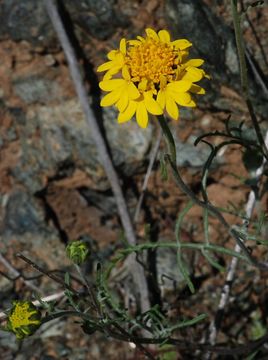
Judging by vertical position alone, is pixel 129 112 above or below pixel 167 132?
above

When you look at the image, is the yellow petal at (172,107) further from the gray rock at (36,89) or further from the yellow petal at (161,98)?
the gray rock at (36,89)

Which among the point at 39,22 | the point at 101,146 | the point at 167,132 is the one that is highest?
the point at 39,22

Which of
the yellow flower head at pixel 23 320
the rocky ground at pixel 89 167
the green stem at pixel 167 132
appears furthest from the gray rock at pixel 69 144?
the yellow flower head at pixel 23 320

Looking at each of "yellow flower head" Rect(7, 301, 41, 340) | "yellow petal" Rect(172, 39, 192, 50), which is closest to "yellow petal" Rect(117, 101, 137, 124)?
"yellow petal" Rect(172, 39, 192, 50)

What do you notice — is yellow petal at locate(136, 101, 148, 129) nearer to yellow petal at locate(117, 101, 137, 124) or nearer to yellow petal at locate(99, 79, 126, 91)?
yellow petal at locate(117, 101, 137, 124)

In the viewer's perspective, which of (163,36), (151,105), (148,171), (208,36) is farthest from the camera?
(148,171)

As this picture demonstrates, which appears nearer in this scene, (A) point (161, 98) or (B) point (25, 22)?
(A) point (161, 98)

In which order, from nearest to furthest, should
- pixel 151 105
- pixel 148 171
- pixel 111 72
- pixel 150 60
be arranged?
pixel 151 105 → pixel 150 60 → pixel 111 72 → pixel 148 171

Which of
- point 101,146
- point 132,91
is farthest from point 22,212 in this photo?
point 132,91

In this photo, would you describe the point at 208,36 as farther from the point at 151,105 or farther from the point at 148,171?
the point at 151,105
